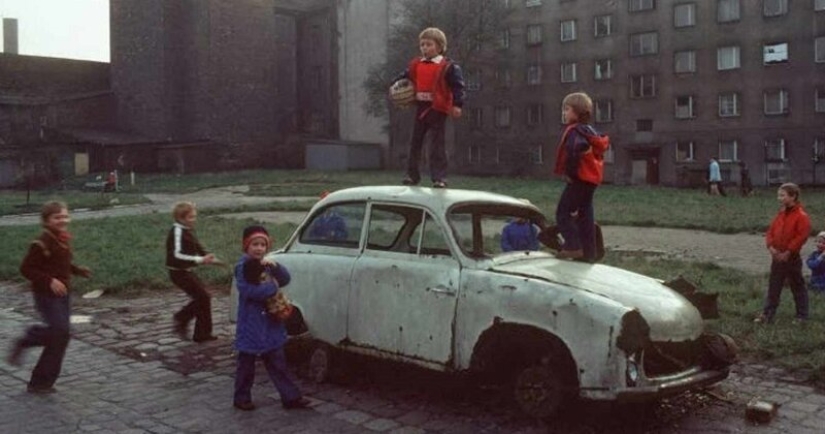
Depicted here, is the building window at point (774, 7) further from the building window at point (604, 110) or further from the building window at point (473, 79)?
the building window at point (473, 79)

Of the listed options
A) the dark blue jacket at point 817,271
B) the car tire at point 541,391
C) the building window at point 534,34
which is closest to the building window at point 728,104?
the building window at point 534,34

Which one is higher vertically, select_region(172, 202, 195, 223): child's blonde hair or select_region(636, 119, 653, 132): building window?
select_region(636, 119, 653, 132): building window

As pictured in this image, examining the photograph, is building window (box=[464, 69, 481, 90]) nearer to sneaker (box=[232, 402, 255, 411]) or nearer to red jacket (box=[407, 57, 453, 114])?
red jacket (box=[407, 57, 453, 114])

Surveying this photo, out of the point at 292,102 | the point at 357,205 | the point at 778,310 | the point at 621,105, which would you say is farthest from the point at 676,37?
the point at 357,205

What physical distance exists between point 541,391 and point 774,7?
4756cm

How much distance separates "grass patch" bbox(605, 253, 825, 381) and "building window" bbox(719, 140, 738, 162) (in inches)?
1506

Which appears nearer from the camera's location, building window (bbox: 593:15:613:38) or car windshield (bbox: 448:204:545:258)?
car windshield (bbox: 448:204:545:258)

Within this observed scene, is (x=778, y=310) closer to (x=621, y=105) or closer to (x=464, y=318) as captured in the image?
(x=464, y=318)

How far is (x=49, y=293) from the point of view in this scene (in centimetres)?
672

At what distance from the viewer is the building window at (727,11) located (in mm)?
47872

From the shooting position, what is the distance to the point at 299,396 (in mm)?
6086

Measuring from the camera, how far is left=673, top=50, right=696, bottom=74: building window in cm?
4959

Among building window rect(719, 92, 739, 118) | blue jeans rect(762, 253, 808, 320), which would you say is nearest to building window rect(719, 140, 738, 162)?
building window rect(719, 92, 739, 118)

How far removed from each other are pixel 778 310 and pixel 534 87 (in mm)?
47882
